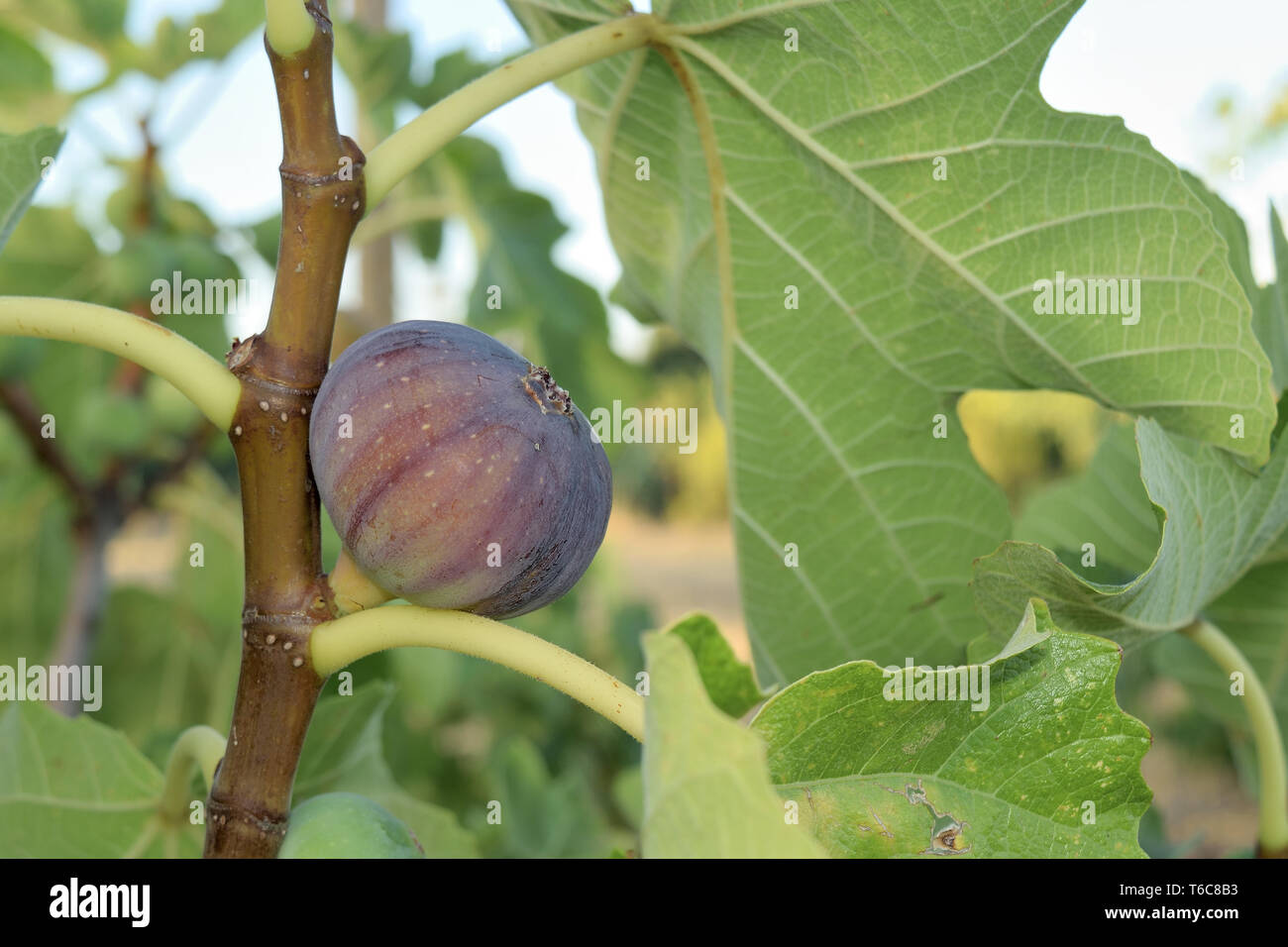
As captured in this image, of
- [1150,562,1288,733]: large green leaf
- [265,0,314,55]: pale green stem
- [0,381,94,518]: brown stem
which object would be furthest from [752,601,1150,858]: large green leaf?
[0,381,94,518]: brown stem

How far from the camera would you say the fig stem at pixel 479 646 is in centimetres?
52

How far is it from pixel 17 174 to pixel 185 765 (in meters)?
0.37

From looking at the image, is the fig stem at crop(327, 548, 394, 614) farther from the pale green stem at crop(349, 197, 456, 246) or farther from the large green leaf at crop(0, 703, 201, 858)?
the pale green stem at crop(349, 197, 456, 246)

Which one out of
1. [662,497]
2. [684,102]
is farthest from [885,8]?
[662,497]

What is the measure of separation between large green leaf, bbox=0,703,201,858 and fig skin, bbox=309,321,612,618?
317 mm

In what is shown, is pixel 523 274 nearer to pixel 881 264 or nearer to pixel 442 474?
Result: pixel 881 264

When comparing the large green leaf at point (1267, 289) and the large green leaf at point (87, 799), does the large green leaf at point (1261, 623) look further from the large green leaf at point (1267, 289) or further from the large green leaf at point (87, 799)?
the large green leaf at point (87, 799)

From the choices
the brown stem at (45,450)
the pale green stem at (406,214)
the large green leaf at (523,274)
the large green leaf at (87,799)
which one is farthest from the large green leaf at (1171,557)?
the pale green stem at (406,214)

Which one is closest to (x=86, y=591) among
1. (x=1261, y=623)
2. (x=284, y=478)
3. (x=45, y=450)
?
(x=45, y=450)

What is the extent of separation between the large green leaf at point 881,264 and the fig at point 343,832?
0.44 metres

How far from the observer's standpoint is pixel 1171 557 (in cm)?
67

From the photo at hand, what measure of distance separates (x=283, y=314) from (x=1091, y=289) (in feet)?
1.72

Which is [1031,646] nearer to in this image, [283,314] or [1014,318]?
[1014,318]

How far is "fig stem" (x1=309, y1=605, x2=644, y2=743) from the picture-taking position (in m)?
0.52
